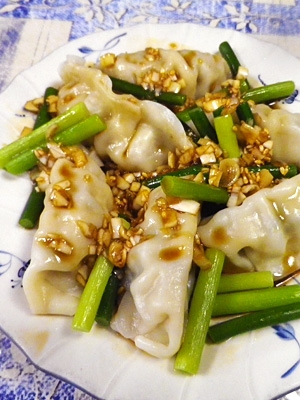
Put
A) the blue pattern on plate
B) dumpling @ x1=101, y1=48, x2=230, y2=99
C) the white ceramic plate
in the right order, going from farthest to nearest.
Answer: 1. the blue pattern on plate
2. dumpling @ x1=101, y1=48, x2=230, y2=99
3. the white ceramic plate

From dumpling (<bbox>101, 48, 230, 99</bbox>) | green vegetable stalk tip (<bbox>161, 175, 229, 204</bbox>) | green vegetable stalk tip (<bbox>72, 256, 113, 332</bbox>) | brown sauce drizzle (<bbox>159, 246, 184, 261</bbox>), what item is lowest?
green vegetable stalk tip (<bbox>72, 256, 113, 332</bbox>)

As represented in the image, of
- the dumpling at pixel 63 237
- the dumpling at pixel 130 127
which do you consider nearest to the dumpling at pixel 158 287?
the dumpling at pixel 63 237

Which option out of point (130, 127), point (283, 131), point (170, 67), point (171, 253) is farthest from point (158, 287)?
point (170, 67)

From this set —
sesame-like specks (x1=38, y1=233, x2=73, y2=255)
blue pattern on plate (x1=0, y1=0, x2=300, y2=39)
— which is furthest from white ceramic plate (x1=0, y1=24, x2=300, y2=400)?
blue pattern on plate (x1=0, y1=0, x2=300, y2=39)

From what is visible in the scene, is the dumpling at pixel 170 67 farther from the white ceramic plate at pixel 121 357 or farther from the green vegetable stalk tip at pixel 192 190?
the white ceramic plate at pixel 121 357

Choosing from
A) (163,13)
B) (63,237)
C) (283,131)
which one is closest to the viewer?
(63,237)

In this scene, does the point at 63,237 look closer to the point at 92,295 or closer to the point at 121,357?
the point at 92,295

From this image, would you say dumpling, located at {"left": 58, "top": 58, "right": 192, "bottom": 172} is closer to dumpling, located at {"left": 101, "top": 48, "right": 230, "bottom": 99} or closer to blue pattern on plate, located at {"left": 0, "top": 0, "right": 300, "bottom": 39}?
dumpling, located at {"left": 101, "top": 48, "right": 230, "bottom": 99}

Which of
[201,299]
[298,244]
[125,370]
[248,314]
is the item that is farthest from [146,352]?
[298,244]

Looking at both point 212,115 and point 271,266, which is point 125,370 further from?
point 212,115
